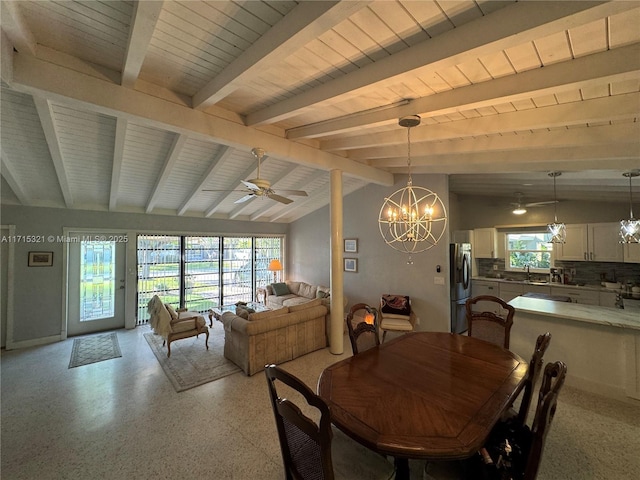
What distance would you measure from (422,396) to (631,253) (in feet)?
17.3

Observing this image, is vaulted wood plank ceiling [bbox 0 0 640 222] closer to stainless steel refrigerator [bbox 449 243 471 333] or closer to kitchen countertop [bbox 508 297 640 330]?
stainless steel refrigerator [bbox 449 243 471 333]

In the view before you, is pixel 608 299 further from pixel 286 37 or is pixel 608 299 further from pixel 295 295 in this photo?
pixel 286 37

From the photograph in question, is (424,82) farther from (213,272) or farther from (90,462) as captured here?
(213,272)

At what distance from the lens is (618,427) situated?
2.50 metres

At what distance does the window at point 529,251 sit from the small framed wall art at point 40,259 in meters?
9.14

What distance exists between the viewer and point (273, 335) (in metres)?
3.83

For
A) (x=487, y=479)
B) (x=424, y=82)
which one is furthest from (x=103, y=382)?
(x=424, y=82)

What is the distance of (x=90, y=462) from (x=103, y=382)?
1.56 meters

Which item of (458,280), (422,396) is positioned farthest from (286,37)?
(458,280)

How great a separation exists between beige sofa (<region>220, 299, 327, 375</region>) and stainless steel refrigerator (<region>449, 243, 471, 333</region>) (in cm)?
245

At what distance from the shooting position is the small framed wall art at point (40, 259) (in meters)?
4.74

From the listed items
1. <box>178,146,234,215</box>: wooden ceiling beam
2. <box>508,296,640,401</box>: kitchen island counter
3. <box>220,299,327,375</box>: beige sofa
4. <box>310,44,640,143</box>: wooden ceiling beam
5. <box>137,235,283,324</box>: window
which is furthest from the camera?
<box>137,235,283,324</box>: window

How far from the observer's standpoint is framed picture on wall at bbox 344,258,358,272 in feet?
20.1

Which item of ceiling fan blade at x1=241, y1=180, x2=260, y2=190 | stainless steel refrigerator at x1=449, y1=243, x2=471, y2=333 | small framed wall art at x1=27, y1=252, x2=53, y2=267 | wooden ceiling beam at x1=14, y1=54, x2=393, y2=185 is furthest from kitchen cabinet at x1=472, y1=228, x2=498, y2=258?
small framed wall art at x1=27, y1=252, x2=53, y2=267
